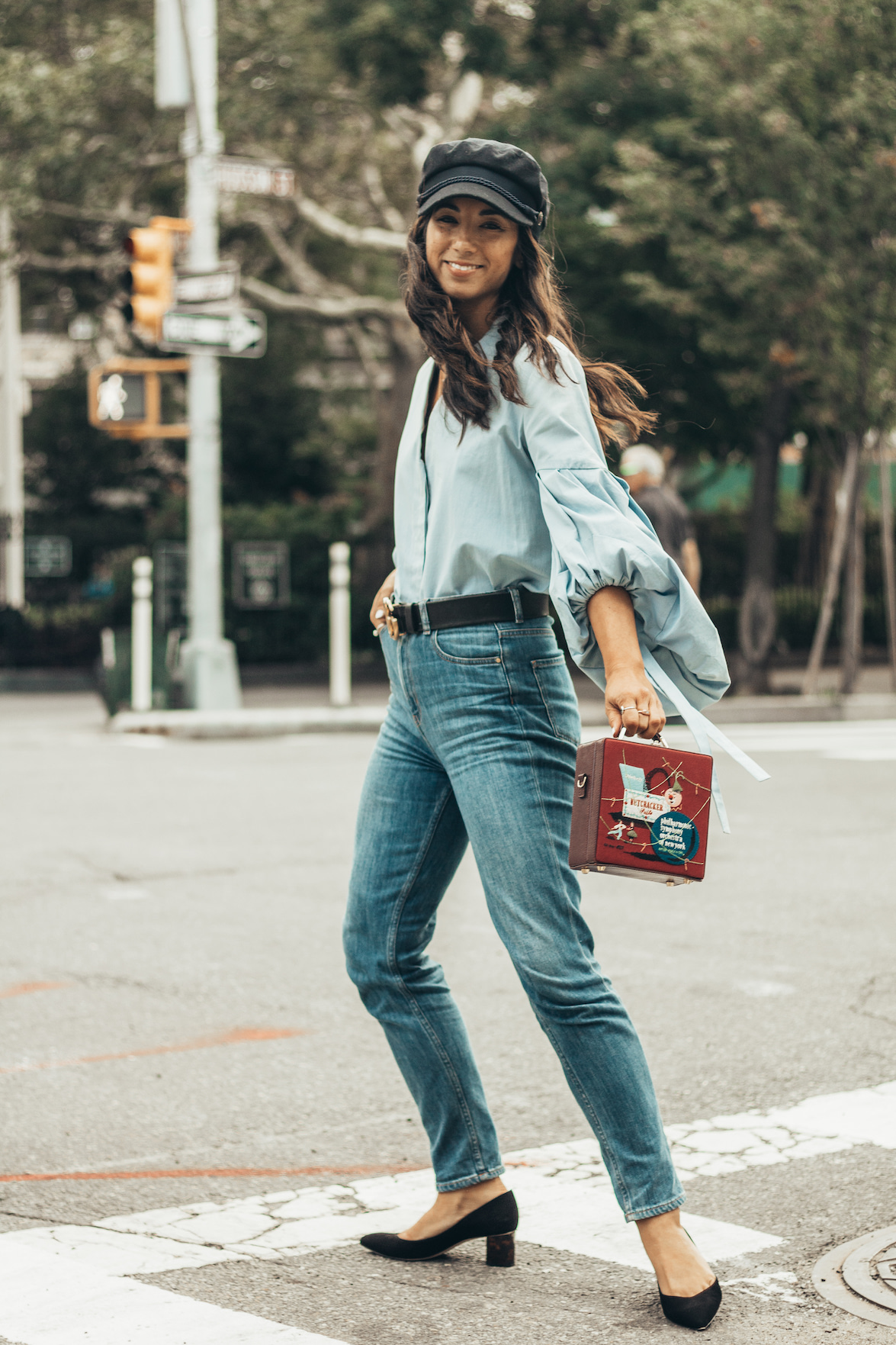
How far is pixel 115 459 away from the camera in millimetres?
30688

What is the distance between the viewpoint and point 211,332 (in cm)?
1470

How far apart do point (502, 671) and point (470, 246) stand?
29.5 inches

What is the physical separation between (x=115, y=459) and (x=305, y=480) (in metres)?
3.91

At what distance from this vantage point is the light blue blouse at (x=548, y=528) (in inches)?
109

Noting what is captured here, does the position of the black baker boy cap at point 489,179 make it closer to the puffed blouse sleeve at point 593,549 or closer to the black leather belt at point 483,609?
the puffed blouse sleeve at point 593,549

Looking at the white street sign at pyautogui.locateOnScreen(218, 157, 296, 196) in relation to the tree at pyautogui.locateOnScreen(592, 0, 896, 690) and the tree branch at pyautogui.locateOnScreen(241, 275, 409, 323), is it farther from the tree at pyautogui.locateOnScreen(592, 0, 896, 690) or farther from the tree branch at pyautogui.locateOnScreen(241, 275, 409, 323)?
the tree branch at pyautogui.locateOnScreen(241, 275, 409, 323)

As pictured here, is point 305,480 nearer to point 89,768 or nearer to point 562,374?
point 89,768

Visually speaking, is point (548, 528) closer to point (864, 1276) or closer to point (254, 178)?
point (864, 1276)

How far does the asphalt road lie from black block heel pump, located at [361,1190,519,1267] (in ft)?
0.11

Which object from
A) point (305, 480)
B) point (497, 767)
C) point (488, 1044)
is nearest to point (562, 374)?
point (497, 767)

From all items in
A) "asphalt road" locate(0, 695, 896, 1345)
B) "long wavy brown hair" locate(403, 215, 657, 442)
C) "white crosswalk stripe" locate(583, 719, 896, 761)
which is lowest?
"asphalt road" locate(0, 695, 896, 1345)

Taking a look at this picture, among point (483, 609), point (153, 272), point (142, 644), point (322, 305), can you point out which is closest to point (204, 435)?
point (153, 272)

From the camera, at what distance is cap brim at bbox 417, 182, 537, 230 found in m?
2.89

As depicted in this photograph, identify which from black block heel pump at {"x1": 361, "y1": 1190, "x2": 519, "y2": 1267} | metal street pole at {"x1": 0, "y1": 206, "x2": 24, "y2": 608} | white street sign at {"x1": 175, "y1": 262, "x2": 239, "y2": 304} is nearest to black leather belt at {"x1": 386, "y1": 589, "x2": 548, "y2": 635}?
black block heel pump at {"x1": 361, "y1": 1190, "x2": 519, "y2": 1267}
